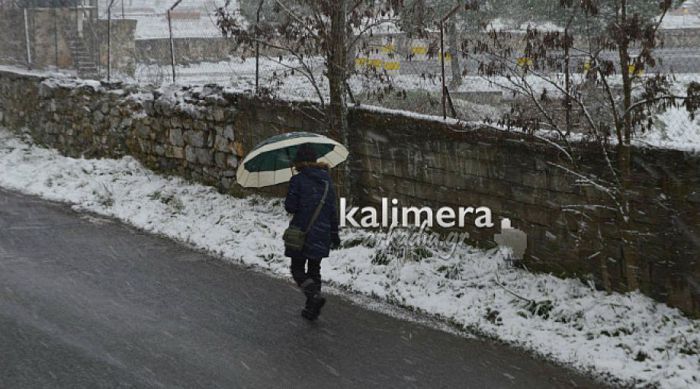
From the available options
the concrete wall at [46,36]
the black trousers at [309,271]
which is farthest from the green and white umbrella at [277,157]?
the concrete wall at [46,36]

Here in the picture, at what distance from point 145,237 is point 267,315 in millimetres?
3859

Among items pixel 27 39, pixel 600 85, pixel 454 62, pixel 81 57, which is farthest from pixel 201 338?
pixel 27 39

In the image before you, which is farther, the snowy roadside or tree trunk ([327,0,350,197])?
tree trunk ([327,0,350,197])

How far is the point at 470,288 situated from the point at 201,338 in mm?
2778

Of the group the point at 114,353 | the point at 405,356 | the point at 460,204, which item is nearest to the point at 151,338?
the point at 114,353

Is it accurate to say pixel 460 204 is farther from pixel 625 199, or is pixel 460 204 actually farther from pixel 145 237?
pixel 145 237

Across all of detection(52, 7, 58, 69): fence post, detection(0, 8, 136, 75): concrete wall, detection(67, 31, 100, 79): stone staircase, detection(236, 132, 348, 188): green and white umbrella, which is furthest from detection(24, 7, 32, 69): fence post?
detection(236, 132, 348, 188): green and white umbrella

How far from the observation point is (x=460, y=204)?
976 centimetres

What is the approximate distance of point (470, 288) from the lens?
8.73 m

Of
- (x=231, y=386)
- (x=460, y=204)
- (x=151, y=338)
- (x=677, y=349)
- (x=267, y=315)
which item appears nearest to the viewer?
(x=231, y=386)

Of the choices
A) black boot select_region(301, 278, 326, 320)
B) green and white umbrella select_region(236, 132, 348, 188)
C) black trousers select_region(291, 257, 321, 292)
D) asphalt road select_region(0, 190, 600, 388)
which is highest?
green and white umbrella select_region(236, 132, 348, 188)

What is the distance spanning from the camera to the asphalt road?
21.9ft

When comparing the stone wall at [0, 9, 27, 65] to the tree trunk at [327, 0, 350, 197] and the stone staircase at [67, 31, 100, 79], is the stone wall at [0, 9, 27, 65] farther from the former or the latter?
the tree trunk at [327, 0, 350, 197]

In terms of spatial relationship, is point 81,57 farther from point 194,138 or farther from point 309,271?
point 309,271
